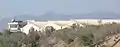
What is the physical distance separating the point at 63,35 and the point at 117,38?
8.34m

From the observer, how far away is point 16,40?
34.2m

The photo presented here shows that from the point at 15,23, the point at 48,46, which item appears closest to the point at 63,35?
the point at 48,46

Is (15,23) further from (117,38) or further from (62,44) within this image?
(117,38)

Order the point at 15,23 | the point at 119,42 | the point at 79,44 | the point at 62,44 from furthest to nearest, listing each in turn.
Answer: the point at 15,23 → the point at 62,44 → the point at 79,44 → the point at 119,42

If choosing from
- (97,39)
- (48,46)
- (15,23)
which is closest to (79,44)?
(97,39)

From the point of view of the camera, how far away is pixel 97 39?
22.8 meters

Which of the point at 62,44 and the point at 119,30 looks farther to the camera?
the point at 62,44

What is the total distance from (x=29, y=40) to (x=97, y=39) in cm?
1167

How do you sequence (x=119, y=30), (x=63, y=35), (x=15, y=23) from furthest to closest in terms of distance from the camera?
(x=15, y=23) → (x=63, y=35) → (x=119, y=30)

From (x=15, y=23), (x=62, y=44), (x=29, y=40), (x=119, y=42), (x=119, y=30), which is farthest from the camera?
(x=15, y=23)

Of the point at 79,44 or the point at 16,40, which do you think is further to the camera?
the point at 16,40

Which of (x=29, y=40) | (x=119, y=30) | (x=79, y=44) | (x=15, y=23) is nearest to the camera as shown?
(x=79, y=44)

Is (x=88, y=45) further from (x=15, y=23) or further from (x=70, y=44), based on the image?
(x=15, y=23)

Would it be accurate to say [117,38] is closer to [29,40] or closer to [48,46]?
[48,46]
